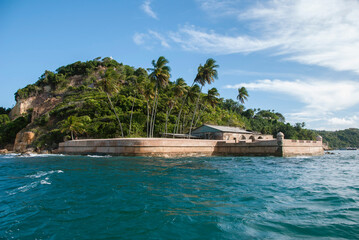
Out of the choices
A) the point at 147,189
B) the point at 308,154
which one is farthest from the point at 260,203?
the point at 308,154

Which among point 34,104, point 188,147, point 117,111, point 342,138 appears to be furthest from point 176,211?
point 342,138

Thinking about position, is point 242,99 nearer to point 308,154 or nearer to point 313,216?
point 308,154

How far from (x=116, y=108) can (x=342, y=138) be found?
155 metres

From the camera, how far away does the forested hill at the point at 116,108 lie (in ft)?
121

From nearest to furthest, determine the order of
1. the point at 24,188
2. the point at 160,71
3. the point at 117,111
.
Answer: the point at 24,188 → the point at 160,71 → the point at 117,111

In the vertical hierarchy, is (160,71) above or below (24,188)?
above

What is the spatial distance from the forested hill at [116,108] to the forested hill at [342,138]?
7324cm

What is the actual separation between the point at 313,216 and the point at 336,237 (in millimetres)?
1238

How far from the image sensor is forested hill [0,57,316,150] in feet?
121

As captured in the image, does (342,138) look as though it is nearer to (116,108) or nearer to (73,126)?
(116,108)

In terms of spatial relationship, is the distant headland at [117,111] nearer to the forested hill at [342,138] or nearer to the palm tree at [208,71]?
the palm tree at [208,71]

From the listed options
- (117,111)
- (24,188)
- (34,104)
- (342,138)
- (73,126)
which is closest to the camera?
(24,188)

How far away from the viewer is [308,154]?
31.5 m

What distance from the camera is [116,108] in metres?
45.0
